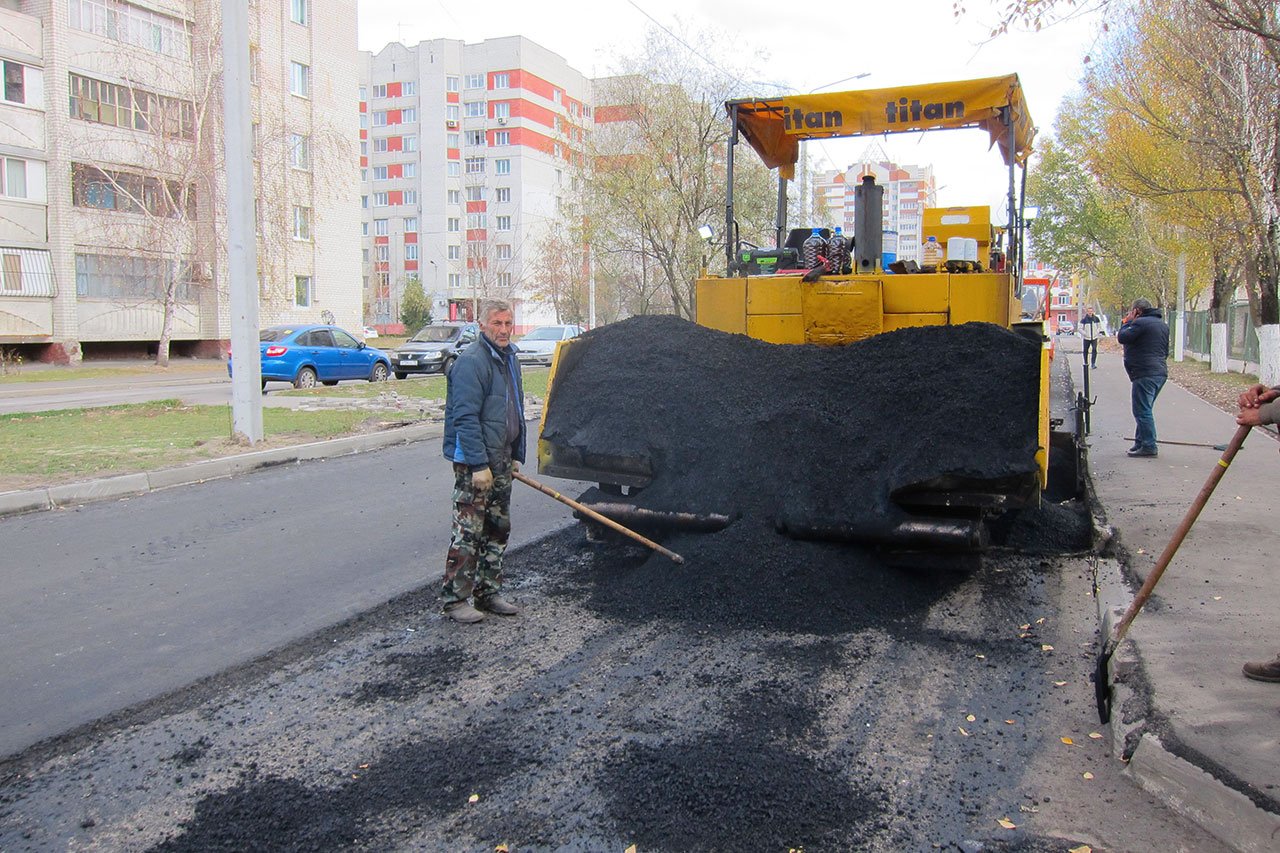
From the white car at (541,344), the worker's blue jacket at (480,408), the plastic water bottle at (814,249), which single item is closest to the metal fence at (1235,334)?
the white car at (541,344)

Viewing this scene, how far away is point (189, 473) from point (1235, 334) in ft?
101

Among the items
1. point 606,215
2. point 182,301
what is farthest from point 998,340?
point 182,301

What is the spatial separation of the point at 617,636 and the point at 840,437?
1.73m

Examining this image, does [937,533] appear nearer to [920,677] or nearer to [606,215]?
[920,677]

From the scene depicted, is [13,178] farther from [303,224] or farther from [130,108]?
[303,224]

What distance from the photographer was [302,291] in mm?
41500

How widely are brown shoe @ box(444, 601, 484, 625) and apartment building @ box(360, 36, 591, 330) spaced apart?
6407 cm

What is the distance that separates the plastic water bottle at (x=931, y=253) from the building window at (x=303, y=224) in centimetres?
3748

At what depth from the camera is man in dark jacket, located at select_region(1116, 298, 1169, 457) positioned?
34.1 ft

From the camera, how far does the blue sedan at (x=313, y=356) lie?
20.8 m

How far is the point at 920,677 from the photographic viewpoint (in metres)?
4.32

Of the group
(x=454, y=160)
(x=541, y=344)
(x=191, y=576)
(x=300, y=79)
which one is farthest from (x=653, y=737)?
(x=454, y=160)

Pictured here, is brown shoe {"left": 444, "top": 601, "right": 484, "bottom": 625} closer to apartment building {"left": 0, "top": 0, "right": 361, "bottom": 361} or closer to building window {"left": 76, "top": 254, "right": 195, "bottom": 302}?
apartment building {"left": 0, "top": 0, "right": 361, "bottom": 361}

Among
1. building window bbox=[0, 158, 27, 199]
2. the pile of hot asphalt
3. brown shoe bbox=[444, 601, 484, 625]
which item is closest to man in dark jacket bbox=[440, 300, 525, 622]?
brown shoe bbox=[444, 601, 484, 625]
